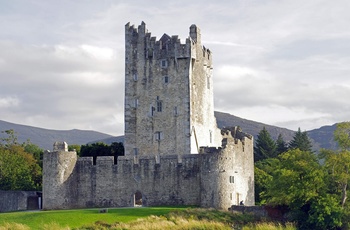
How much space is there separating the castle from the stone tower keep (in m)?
0.08

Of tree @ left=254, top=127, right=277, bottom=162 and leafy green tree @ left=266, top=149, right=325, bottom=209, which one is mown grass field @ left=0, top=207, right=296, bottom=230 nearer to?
leafy green tree @ left=266, top=149, right=325, bottom=209

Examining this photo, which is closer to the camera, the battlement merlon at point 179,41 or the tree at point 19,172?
the battlement merlon at point 179,41

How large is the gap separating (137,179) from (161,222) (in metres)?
8.87

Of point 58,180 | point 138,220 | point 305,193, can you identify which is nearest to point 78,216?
point 138,220

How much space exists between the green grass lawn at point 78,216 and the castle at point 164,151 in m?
3.24

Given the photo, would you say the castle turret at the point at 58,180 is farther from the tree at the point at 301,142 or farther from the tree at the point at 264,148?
the tree at the point at 301,142

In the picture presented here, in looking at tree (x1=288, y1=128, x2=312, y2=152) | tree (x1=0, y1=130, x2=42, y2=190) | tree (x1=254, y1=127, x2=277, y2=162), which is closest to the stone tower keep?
tree (x1=0, y1=130, x2=42, y2=190)

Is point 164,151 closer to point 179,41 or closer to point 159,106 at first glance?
point 159,106

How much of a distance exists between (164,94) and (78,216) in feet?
53.1

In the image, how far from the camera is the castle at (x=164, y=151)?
5544 cm

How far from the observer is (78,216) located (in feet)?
164

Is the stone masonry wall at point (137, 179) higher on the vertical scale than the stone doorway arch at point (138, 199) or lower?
higher

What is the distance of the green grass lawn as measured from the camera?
160ft

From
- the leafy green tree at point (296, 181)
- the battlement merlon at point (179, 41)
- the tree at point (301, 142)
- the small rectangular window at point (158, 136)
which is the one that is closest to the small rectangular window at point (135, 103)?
the small rectangular window at point (158, 136)
